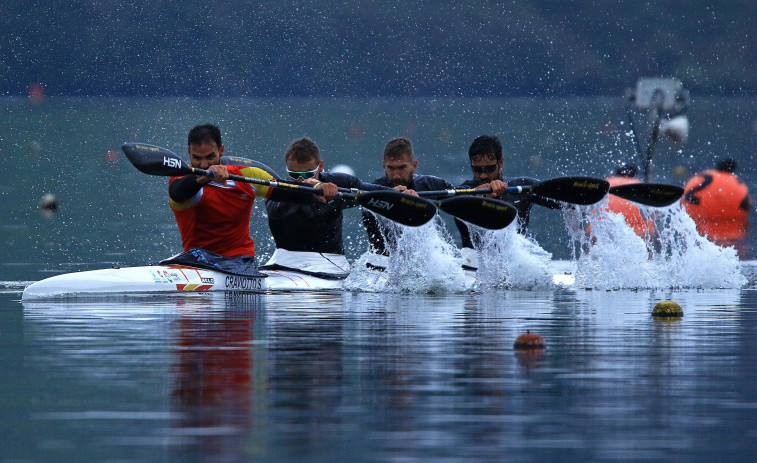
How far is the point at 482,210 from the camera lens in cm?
1330

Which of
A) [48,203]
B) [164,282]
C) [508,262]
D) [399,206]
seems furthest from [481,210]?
[48,203]

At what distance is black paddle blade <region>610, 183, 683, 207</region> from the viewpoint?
49.4ft

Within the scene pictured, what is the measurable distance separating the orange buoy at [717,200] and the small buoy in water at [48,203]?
13761 millimetres

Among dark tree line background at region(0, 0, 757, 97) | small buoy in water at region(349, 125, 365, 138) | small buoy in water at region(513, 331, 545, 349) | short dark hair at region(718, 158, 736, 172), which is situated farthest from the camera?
dark tree line background at region(0, 0, 757, 97)

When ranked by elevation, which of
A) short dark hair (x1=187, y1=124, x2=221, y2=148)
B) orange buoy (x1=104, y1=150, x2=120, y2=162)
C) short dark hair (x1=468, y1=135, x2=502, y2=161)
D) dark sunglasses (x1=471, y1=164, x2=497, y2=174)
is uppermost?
orange buoy (x1=104, y1=150, x2=120, y2=162)

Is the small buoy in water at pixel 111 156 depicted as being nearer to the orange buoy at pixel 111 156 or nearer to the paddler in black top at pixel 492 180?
the orange buoy at pixel 111 156

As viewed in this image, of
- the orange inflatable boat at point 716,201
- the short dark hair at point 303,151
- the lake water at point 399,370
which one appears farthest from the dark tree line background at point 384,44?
the short dark hair at point 303,151

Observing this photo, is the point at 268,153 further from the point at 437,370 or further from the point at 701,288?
the point at 437,370

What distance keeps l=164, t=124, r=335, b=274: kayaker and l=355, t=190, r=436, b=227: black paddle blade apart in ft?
1.52

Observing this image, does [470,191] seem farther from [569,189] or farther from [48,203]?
[48,203]

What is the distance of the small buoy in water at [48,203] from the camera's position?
29872 mm

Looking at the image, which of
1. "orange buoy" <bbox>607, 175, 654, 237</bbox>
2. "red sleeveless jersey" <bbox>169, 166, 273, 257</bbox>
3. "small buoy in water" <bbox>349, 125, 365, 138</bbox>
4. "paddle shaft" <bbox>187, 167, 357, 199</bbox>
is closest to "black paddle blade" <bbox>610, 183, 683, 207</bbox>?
"paddle shaft" <bbox>187, 167, 357, 199</bbox>

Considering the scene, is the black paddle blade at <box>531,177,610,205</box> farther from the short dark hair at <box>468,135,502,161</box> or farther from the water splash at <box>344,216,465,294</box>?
the water splash at <box>344,216,465,294</box>

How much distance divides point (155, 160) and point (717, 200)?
15.1 metres
